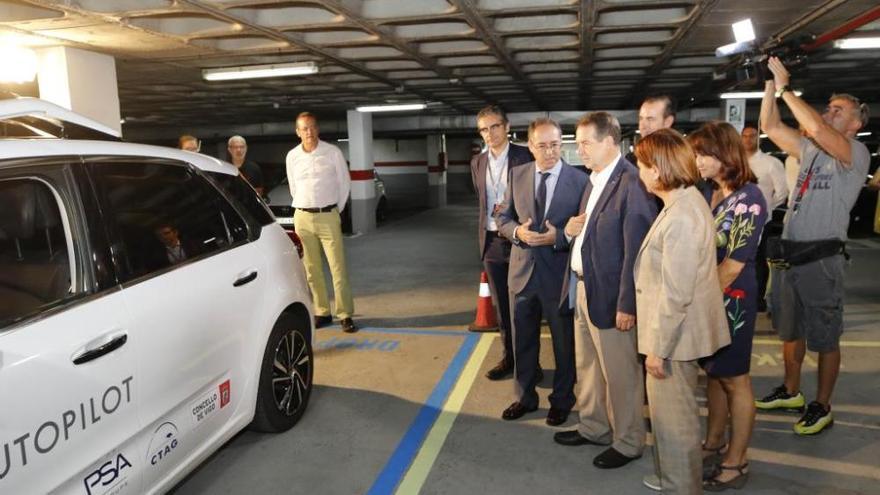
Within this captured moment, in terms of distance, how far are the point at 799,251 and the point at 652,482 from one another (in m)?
1.47

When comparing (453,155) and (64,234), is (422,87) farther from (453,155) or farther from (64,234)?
(453,155)

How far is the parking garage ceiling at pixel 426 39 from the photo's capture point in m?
4.91

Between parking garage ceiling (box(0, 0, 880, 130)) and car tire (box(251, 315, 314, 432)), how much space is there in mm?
2731

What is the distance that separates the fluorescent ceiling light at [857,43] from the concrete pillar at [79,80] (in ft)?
28.0

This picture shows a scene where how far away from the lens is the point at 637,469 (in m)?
2.93

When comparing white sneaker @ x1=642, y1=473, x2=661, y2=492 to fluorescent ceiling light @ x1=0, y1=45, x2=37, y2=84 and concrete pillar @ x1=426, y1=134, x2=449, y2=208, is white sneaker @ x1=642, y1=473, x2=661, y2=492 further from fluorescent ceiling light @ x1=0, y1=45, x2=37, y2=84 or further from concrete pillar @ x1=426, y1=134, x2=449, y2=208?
concrete pillar @ x1=426, y1=134, x2=449, y2=208

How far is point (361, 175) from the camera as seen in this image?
13.5 m

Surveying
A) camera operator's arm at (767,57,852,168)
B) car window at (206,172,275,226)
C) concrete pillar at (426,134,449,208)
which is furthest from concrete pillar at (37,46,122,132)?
concrete pillar at (426,134,449,208)

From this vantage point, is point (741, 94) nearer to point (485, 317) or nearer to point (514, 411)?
point (485, 317)

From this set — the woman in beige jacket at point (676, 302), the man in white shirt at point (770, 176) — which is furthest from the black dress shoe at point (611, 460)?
the man in white shirt at point (770, 176)

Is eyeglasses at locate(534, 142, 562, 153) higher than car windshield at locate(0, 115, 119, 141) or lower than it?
lower

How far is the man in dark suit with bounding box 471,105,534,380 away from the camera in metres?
4.15

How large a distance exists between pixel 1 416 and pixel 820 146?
3590 millimetres

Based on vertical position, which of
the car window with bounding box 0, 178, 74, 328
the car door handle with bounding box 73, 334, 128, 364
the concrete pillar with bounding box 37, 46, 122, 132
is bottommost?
the car door handle with bounding box 73, 334, 128, 364
